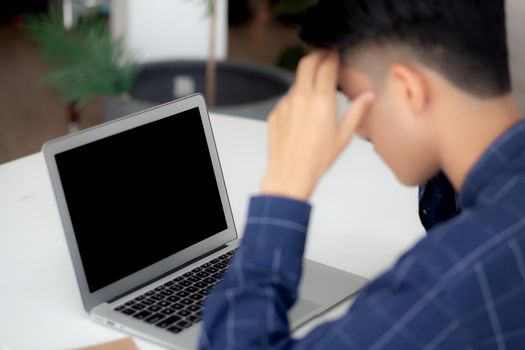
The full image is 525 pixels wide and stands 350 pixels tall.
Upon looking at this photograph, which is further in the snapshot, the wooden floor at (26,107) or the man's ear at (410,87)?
the wooden floor at (26,107)

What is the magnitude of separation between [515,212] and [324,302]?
16.7 inches

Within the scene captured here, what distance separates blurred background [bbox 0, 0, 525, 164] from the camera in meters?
2.88

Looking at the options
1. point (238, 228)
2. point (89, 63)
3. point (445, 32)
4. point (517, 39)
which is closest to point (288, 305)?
point (445, 32)

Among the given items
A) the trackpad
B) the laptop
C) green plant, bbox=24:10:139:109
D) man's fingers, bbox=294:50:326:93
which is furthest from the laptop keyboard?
green plant, bbox=24:10:139:109

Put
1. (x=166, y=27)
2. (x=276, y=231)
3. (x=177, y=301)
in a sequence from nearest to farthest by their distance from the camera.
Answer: (x=276, y=231) → (x=177, y=301) → (x=166, y=27)

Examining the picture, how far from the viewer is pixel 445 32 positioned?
934 mm

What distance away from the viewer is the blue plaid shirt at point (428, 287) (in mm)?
856

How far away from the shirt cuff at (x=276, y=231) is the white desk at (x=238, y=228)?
0.83 ft

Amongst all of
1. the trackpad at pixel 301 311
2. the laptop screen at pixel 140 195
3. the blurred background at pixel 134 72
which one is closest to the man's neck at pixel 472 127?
the trackpad at pixel 301 311

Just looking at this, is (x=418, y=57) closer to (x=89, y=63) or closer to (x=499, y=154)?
(x=499, y=154)

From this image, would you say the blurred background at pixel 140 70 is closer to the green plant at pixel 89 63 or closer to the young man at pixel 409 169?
the green plant at pixel 89 63

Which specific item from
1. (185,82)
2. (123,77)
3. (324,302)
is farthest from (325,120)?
(185,82)

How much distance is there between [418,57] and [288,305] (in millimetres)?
297

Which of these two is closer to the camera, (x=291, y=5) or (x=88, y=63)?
(x=88, y=63)
